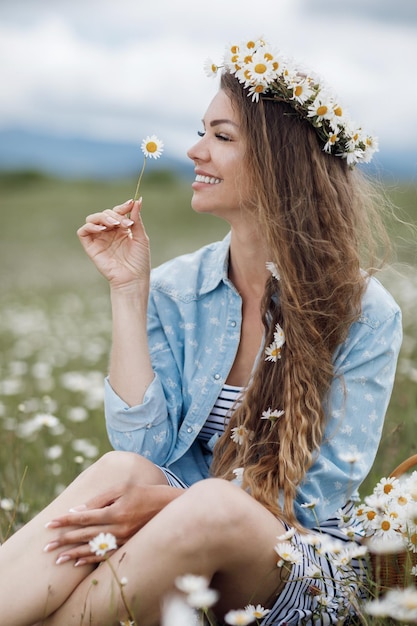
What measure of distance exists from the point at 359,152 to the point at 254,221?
15.8 inches

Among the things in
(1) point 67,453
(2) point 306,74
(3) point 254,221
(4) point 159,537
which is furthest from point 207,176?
(1) point 67,453

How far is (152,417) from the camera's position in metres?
2.79

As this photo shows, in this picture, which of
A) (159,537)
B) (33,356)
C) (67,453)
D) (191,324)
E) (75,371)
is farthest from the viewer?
(33,356)

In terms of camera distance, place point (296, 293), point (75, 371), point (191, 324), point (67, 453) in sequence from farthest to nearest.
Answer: point (75, 371)
point (67, 453)
point (191, 324)
point (296, 293)

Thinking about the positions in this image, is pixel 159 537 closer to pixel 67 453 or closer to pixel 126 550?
pixel 126 550

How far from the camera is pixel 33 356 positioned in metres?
6.08

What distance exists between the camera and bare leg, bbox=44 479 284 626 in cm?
214

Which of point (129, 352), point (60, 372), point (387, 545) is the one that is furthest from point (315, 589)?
point (60, 372)

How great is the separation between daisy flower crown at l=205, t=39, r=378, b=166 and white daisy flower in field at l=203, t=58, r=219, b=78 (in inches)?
1.9

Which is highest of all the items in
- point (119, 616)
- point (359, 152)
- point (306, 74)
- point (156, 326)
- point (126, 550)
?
point (306, 74)

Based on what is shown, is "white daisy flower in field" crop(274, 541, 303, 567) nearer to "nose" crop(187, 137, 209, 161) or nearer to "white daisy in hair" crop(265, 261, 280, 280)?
Answer: "white daisy in hair" crop(265, 261, 280, 280)

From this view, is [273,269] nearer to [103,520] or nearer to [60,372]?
[103,520]

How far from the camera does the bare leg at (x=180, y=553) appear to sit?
2.14 metres

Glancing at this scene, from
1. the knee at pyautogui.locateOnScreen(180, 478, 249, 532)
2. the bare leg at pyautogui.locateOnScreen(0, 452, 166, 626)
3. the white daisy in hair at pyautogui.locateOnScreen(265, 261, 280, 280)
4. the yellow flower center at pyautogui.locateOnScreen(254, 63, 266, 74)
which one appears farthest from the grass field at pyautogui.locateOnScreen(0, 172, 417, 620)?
the yellow flower center at pyautogui.locateOnScreen(254, 63, 266, 74)
